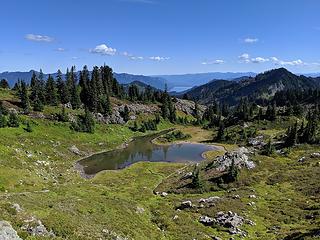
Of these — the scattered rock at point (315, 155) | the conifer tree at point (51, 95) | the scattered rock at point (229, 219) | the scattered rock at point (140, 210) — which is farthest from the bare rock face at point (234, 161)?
the conifer tree at point (51, 95)

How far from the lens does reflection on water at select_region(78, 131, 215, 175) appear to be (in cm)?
10275

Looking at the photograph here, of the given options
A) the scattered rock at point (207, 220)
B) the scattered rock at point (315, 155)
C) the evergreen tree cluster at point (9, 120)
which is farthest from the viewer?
the evergreen tree cluster at point (9, 120)

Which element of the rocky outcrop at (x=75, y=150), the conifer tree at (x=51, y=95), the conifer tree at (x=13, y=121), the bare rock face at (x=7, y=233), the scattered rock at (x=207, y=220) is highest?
the conifer tree at (x=51, y=95)

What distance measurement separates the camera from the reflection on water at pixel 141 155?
102750 millimetres

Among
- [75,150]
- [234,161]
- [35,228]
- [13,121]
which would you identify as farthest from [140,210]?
[13,121]

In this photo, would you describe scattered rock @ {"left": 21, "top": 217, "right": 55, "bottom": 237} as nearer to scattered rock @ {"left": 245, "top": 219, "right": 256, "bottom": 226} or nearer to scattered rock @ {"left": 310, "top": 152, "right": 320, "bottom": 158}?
scattered rock @ {"left": 245, "top": 219, "right": 256, "bottom": 226}

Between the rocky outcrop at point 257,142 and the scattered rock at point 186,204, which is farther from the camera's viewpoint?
the rocky outcrop at point 257,142

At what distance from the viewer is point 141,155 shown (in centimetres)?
11969

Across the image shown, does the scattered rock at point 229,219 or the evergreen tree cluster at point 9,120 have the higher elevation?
the evergreen tree cluster at point 9,120

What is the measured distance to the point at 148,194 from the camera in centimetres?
7094

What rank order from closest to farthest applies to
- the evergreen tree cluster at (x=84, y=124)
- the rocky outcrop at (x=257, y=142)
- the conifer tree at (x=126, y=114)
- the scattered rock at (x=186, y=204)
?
the scattered rock at (x=186, y=204), the rocky outcrop at (x=257, y=142), the evergreen tree cluster at (x=84, y=124), the conifer tree at (x=126, y=114)

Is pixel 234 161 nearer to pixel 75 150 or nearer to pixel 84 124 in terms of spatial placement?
pixel 75 150

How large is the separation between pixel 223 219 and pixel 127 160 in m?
62.0

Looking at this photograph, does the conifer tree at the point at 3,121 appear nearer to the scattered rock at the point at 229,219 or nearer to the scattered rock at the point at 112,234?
the scattered rock at the point at 229,219
